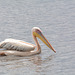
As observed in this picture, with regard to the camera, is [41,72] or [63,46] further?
[63,46]

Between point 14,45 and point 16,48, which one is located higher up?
point 14,45

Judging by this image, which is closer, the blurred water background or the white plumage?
the blurred water background

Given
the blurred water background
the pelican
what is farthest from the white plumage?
the blurred water background

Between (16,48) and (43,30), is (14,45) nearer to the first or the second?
(16,48)

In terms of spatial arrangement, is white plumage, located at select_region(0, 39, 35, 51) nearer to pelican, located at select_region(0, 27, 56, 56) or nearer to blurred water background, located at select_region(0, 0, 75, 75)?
pelican, located at select_region(0, 27, 56, 56)

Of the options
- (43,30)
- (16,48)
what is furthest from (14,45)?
(43,30)

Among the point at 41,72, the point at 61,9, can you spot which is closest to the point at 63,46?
the point at 41,72

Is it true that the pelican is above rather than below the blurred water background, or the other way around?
above

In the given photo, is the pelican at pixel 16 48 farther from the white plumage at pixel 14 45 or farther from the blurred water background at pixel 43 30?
the blurred water background at pixel 43 30

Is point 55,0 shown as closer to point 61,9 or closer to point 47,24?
point 61,9

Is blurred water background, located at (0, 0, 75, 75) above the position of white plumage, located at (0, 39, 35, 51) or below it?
below

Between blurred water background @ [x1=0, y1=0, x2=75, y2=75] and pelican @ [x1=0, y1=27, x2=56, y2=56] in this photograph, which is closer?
blurred water background @ [x1=0, y1=0, x2=75, y2=75]

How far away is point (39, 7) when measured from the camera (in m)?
20.4

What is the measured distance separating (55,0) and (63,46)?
8.19 metres
